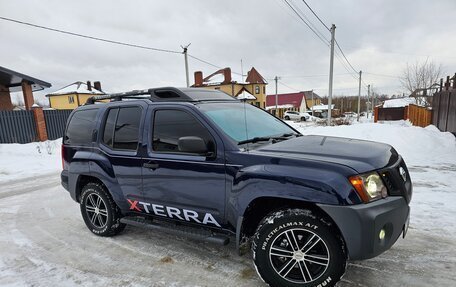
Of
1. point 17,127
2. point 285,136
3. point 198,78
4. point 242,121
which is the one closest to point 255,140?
point 242,121

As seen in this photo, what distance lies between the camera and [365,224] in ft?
7.61

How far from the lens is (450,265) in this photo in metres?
3.06

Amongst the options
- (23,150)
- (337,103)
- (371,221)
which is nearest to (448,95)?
(371,221)

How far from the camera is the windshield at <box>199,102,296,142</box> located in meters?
3.22

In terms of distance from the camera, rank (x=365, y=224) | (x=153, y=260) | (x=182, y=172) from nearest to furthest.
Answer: (x=365, y=224)
(x=182, y=172)
(x=153, y=260)

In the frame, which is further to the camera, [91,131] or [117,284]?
[91,131]

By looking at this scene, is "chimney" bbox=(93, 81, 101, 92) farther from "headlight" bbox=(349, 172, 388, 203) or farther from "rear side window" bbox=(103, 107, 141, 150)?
"headlight" bbox=(349, 172, 388, 203)

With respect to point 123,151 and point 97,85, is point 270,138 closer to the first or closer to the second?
point 123,151

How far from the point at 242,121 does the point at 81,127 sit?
8.39 ft

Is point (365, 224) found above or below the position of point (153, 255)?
above

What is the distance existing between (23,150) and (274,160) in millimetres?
13634

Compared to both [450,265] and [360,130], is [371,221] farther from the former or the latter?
[360,130]

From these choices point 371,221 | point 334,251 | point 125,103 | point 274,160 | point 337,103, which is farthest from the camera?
point 337,103

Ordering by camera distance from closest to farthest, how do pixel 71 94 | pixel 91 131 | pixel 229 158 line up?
pixel 229 158
pixel 91 131
pixel 71 94
